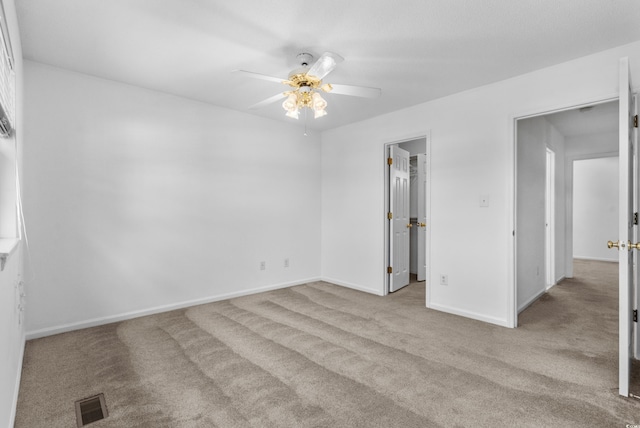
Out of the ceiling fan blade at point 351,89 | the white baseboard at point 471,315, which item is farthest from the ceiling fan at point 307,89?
the white baseboard at point 471,315

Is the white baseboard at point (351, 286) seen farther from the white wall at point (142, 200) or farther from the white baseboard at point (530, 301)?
the white baseboard at point (530, 301)

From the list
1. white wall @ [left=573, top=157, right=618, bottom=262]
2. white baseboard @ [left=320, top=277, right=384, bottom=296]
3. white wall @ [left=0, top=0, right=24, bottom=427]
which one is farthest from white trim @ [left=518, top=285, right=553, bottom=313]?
white wall @ [left=0, top=0, right=24, bottom=427]

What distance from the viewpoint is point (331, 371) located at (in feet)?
7.05

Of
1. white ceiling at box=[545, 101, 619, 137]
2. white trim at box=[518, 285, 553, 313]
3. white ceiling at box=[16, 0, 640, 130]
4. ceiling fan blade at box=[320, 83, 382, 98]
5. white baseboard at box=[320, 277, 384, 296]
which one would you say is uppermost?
white ceiling at box=[16, 0, 640, 130]

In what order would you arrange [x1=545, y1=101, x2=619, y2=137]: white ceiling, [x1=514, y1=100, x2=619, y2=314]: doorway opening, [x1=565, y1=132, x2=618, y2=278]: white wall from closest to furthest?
[x1=514, y1=100, x2=619, y2=314]: doorway opening < [x1=545, y1=101, x2=619, y2=137]: white ceiling < [x1=565, y1=132, x2=618, y2=278]: white wall

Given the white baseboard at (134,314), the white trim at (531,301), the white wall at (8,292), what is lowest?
the white trim at (531,301)

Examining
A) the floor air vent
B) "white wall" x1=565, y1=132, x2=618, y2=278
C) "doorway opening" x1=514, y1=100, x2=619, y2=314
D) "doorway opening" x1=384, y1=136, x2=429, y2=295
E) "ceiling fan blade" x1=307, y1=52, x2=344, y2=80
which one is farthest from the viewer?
"white wall" x1=565, y1=132, x2=618, y2=278

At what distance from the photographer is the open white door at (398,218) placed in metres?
4.23

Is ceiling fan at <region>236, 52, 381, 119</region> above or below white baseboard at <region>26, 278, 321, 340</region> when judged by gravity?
above

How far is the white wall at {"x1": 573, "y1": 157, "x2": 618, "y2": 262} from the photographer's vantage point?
6785 mm

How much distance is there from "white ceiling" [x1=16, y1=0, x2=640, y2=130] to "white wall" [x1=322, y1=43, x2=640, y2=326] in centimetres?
17

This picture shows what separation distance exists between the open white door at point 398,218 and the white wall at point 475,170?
155 mm

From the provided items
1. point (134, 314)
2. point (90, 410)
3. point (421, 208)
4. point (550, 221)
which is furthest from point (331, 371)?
point (550, 221)

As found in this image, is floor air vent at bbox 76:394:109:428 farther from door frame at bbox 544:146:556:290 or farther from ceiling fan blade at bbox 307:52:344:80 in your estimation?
door frame at bbox 544:146:556:290
